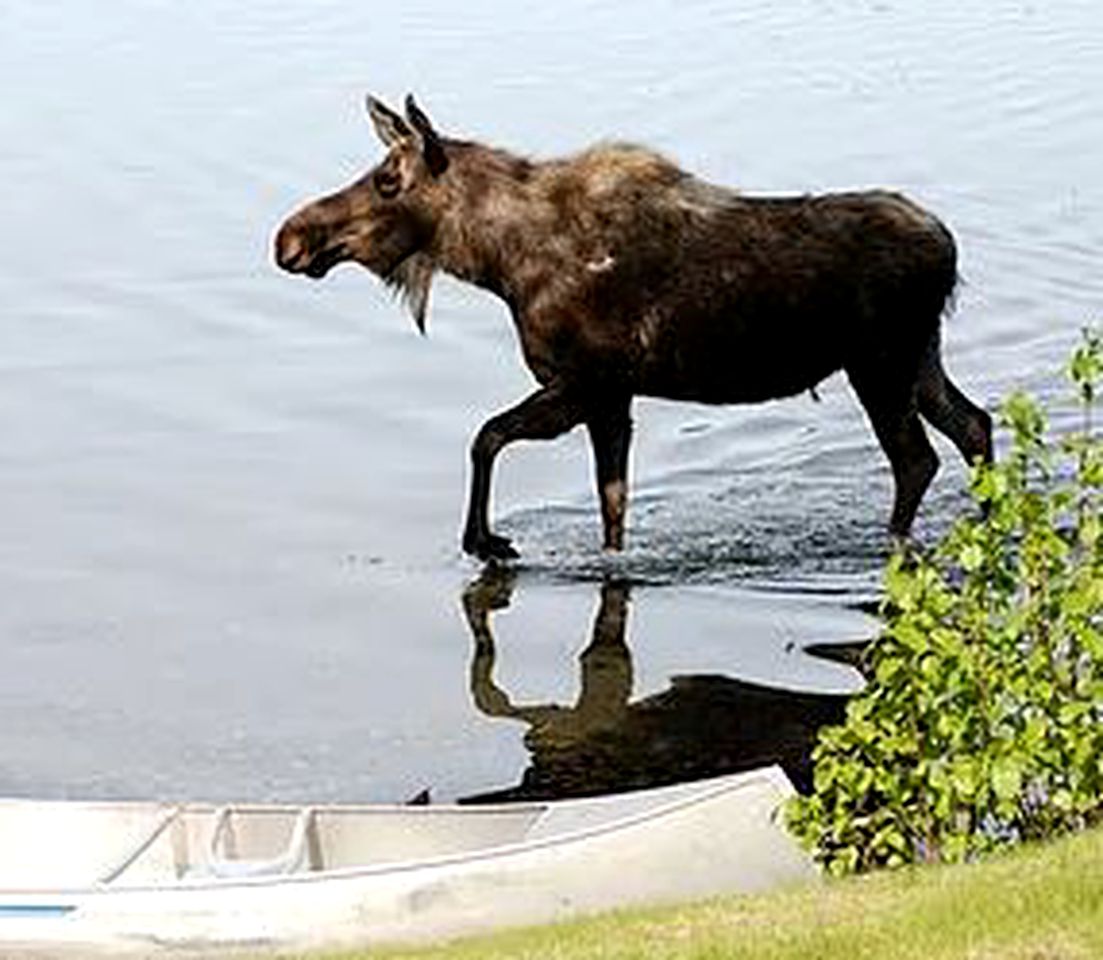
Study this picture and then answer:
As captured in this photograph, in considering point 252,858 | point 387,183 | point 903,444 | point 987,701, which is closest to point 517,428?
point 387,183

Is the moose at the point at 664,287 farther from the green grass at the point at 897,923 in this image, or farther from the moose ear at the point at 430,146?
the green grass at the point at 897,923

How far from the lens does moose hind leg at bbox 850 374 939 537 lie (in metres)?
15.7

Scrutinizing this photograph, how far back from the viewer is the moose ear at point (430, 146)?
15.7m

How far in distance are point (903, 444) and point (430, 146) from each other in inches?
104

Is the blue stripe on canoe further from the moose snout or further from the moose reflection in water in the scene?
the moose snout

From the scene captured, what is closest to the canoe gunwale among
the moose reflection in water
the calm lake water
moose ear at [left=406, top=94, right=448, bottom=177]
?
the moose reflection in water

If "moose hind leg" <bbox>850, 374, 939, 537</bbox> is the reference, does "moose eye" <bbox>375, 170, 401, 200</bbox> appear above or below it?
above

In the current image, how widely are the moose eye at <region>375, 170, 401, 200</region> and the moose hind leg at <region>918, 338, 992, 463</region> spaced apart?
266 cm

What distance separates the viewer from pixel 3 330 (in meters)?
21.5

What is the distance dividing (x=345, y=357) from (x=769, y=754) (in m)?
8.06

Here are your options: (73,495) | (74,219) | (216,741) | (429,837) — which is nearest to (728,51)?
(74,219)

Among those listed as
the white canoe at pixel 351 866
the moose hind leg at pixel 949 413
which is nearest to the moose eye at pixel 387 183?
the moose hind leg at pixel 949 413

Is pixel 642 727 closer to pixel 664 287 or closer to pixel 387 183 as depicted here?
pixel 664 287

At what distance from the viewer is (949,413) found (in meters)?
16.0
